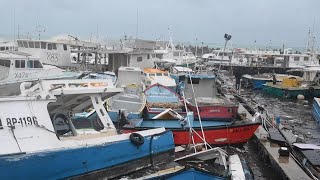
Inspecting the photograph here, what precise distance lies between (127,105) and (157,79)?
836cm

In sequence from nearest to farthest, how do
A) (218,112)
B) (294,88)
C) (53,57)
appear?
1. (218,112)
2. (53,57)
3. (294,88)

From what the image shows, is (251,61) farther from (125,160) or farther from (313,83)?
(125,160)

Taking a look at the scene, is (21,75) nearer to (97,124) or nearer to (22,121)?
(97,124)

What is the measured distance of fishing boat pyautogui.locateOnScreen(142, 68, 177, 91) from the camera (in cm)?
2746

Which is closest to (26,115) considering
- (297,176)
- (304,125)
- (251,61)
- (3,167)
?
(3,167)

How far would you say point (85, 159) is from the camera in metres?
8.38

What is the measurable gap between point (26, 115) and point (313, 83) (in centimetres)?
3928

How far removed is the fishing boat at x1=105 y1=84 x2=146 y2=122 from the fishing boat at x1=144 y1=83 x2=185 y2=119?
47 centimetres

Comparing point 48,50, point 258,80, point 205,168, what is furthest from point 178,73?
point 205,168

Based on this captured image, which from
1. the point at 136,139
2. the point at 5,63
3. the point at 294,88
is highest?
→ the point at 5,63

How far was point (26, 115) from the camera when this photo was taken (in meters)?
8.04

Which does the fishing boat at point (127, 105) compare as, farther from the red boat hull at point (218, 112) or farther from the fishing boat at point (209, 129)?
the red boat hull at point (218, 112)

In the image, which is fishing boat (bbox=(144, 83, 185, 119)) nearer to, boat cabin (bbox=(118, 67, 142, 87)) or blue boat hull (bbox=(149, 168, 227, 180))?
boat cabin (bbox=(118, 67, 142, 87))

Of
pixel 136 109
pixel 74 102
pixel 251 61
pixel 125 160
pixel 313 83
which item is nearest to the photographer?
pixel 125 160
